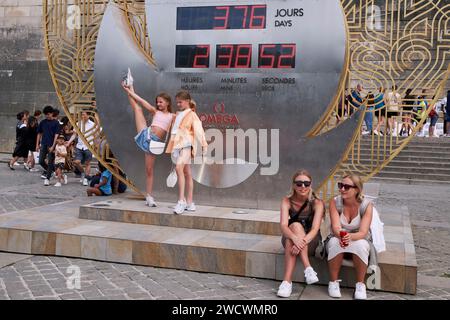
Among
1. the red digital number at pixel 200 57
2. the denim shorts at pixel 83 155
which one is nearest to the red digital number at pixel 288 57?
the red digital number at pixel 200 57

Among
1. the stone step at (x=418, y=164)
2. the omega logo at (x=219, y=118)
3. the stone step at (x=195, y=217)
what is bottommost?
the stone step at (x=195, y=217)

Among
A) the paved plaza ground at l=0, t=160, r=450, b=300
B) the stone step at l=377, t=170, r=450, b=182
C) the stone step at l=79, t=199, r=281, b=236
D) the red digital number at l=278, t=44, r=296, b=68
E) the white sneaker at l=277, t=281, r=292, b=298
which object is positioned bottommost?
the paved plaza ground at l=0, t=160, r=450, b=300

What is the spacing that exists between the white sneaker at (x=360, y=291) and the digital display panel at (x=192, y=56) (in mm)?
4116

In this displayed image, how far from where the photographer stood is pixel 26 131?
16422 millimetres

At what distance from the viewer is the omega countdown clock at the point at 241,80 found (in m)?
7.39

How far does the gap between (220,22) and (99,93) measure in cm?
227

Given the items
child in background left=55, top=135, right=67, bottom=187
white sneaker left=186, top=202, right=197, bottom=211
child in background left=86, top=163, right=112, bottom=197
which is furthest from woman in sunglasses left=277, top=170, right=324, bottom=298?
child in background left=55, top=135, right=67, bottom=187

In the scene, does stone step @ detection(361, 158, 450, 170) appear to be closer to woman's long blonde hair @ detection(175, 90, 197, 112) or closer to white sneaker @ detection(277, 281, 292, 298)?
woman's long blonde hair @ detection(175, 90, 197, 112)

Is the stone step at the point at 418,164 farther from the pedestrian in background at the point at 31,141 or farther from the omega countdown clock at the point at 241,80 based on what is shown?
the pedestrian in background at the point at 31,141

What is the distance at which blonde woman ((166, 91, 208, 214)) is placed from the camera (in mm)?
7434

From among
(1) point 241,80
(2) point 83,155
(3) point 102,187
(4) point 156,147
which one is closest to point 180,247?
(4) point 156,147

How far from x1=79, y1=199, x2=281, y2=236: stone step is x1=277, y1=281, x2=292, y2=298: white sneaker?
5.31ft

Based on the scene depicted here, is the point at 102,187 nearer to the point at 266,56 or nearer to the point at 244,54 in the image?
the point at 244,54

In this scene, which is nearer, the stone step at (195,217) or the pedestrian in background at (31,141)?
the stone step at (195,217)
